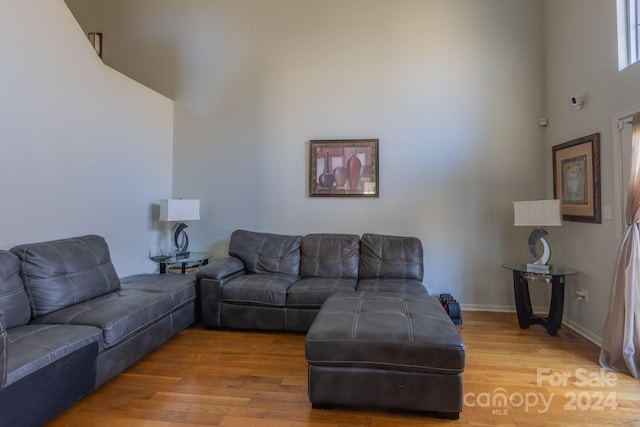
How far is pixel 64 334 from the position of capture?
1.86 meters

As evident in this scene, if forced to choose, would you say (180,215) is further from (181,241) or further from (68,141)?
(68,141)

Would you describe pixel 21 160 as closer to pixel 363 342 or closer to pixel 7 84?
pixel 7 84

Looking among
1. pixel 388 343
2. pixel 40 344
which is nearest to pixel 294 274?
pixel 388 343

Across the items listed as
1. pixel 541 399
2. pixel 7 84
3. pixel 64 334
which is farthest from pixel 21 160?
pixel 541 399

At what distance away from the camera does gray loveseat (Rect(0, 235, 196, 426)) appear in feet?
5.19

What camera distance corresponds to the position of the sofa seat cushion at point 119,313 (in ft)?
6.81

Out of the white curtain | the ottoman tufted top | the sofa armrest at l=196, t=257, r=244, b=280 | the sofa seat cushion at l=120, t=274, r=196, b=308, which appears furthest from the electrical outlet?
the sofa seat cushion at l=120, t=274, r=196, b=308

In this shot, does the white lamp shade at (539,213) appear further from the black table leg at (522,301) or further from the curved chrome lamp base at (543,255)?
the black table leg at (522,301)

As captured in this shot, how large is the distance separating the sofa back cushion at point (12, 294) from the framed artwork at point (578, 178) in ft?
14.4

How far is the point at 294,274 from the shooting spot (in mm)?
3598

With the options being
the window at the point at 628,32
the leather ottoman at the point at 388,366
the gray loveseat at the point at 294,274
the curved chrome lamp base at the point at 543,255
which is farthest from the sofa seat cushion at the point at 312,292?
the window at the point at 628,32

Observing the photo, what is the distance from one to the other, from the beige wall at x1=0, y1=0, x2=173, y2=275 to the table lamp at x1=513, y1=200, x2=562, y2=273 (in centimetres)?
402

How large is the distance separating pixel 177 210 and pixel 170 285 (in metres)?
0.99

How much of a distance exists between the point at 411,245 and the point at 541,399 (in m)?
1.77
